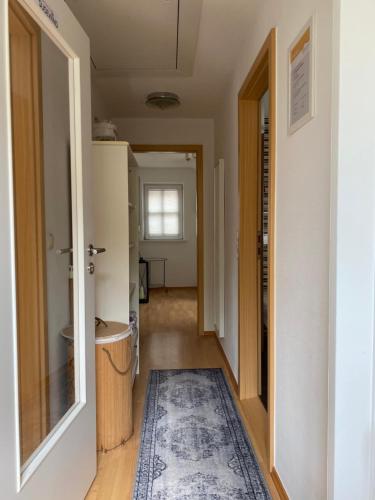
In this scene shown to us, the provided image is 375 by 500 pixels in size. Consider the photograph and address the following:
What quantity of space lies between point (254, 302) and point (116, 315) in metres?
0.92

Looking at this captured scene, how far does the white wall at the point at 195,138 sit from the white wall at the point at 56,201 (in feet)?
7.96

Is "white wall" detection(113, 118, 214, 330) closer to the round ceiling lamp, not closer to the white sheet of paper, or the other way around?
the round ceiling lamp

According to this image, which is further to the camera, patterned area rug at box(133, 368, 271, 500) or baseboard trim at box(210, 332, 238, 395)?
baseboard trim at box(210, 332, 238, 395)

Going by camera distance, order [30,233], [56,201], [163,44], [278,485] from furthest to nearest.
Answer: [163,44]
[278,485]
[56,201]
[30,233]

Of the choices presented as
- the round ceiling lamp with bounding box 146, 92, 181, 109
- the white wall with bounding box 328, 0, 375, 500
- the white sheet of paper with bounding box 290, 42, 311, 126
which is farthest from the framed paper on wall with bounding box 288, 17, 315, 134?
the round ceiling lamp with bounding box 146, 92, 181, 109

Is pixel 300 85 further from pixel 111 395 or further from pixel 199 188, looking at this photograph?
pixel 199 188

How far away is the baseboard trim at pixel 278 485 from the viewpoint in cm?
149

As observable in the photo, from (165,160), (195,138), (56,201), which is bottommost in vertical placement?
(56,201)

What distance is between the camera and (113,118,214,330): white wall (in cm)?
382

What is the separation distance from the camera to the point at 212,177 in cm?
393

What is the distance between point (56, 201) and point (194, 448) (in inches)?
56.6

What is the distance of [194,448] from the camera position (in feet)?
6.19

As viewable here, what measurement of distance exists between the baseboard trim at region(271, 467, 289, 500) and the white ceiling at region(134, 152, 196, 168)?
4901mm

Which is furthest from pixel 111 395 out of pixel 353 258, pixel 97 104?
pixel 97 104
